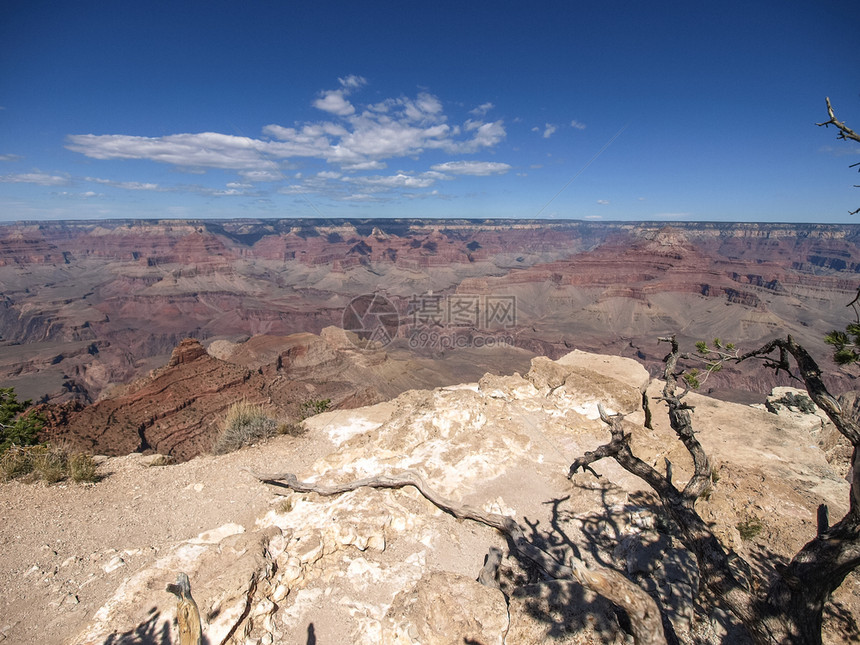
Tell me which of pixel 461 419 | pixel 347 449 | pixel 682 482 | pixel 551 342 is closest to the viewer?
pixel 682 482

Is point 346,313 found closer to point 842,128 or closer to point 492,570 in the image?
point 492,570

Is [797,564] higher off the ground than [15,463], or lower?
higher

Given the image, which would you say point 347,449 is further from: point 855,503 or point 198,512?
point 855,503

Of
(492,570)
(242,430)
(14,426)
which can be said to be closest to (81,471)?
(242,430)

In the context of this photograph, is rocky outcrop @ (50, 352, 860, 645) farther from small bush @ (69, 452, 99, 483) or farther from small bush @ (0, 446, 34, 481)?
small bush @ (0, 446, 34, 481)

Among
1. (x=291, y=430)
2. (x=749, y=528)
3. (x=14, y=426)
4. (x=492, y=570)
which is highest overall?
(x=14, y=426)

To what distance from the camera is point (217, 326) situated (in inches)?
3632

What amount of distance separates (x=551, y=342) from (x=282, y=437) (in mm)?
66887

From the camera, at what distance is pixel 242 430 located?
11.0 metres

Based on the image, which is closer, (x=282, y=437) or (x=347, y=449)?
(x=347, y=449)

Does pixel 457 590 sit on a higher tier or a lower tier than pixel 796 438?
higher

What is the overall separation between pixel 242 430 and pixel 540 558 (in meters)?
8.99

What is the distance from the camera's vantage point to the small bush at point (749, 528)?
6957 mm

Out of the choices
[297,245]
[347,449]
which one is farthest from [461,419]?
[297,245]
